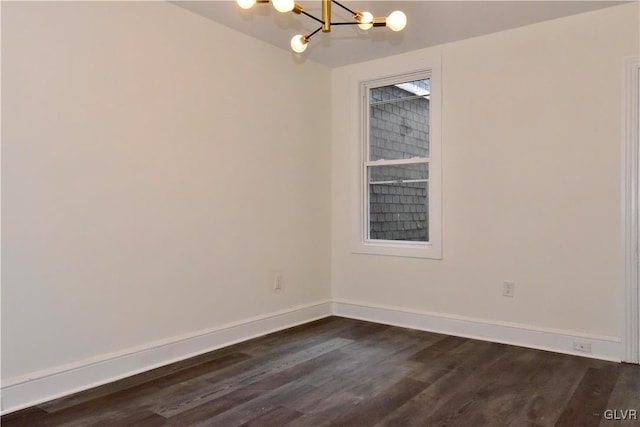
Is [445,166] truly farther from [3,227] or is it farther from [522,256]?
[3,227]

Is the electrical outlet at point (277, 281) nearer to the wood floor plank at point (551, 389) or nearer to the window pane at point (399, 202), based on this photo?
the window pane at point (399, 202)

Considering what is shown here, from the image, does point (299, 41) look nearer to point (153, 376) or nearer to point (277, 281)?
point (277, 281)

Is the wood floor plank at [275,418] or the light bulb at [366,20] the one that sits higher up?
the light bulb at [366,20]

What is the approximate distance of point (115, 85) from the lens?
9.04ft

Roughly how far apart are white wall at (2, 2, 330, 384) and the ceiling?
183mm

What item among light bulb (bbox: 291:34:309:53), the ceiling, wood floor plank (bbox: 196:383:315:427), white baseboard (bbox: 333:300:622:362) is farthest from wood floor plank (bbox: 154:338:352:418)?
the ceiling

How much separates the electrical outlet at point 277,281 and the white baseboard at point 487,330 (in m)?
0.80

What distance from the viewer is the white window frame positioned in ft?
12.7

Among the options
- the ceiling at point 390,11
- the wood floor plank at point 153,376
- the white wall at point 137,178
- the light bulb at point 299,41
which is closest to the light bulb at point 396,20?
the light bulb at point 299,41

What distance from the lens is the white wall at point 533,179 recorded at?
3.15 meters

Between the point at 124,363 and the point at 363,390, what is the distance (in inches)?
58.1

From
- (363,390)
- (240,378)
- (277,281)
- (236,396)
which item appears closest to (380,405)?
(363,390)

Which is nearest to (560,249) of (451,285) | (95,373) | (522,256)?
(522,256)

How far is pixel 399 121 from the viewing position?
4277mm
